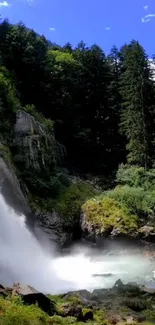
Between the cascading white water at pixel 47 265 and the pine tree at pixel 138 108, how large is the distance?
13.3 m

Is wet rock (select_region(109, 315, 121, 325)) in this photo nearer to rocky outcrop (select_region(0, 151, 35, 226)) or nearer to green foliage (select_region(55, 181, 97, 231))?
rocky outcrop (select_region(0, 151, 35, 226))

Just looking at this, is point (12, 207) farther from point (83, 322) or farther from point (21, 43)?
point (21, 43)

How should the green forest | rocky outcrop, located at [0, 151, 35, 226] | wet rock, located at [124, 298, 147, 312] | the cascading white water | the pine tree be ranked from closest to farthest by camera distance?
wet rock, located at [124, 298, 147, 312]
the cascading white water
rocky outcrop, located at [0, 151, 35, 226]
the green forest
the pine tree

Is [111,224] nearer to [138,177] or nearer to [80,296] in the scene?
[138,177]

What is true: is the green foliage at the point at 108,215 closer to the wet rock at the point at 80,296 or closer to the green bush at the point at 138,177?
the green bush at the point at 138,177

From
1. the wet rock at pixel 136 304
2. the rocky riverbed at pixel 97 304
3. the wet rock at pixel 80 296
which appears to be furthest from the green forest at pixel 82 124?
the wet rock at pixel 136 304

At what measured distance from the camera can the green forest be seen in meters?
31.5

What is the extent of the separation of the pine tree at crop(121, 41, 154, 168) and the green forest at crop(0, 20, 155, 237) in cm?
10

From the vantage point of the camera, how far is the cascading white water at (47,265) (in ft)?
68.1

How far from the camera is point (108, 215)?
1182 inches

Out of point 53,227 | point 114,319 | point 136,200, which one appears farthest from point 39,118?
point 114,319

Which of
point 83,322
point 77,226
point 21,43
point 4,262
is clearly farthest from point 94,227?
point 21,43

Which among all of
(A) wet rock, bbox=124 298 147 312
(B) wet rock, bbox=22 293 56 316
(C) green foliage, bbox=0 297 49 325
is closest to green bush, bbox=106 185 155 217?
(A) wet rock, bbox=124 298 147 312

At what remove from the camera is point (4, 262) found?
849 inches
